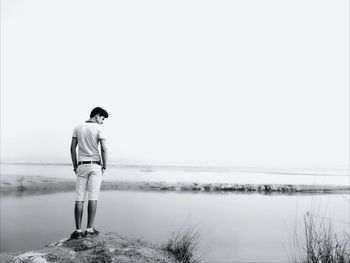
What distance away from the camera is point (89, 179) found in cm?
504

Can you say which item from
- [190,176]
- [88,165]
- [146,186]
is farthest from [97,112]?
[190,176]

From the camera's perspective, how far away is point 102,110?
525 cm

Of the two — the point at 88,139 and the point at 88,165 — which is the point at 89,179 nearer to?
the point at 88,165

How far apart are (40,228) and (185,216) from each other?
465cm

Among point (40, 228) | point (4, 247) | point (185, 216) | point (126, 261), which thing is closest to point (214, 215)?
point (185, 216)

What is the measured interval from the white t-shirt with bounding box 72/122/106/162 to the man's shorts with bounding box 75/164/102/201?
12cm

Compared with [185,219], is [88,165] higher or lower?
higher

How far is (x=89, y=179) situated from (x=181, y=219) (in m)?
6.94

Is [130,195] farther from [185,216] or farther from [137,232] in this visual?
[137,232]

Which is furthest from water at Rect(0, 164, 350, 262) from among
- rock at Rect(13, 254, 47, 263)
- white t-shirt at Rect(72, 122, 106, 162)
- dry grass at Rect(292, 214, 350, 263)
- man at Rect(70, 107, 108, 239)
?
rock at Rect(13, 254, 47, 263)

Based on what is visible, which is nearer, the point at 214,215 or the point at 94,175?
the point at 94,175

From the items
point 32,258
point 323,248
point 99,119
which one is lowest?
point 32,258

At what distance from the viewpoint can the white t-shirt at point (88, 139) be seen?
5047mm

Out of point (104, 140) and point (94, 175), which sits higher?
point (104, 140)
